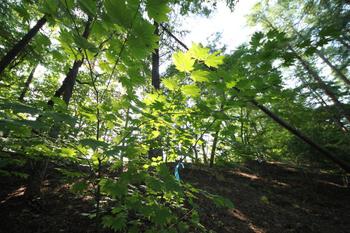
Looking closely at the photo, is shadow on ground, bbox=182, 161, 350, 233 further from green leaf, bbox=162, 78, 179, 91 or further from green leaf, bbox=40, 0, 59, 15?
Answer: green leaf, bbox=40, 0, 59, 15

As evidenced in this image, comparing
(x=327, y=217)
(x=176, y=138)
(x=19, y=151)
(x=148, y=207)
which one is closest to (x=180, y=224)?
(x=148, y=207)

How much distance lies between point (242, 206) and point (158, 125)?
256 inches

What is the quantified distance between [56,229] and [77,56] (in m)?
4.37

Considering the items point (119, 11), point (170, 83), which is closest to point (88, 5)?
point (119, 11)

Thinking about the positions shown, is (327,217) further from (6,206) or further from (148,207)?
(6,206)

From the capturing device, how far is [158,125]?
6.68 ft

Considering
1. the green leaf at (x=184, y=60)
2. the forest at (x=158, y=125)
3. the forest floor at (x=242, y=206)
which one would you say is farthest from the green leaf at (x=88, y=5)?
the forest floor at (x=242, y=206)

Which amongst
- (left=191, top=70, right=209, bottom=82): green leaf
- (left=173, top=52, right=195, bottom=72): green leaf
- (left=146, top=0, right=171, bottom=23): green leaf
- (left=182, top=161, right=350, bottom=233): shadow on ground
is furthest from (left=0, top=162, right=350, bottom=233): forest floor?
(left=146, top=0, right=171, bottom=23): green leaf

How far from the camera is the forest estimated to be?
143cm

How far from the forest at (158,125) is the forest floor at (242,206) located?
0.15 feet

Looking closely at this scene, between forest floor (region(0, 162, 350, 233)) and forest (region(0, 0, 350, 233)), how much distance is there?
0.05 meters

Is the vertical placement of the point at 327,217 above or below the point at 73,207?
below

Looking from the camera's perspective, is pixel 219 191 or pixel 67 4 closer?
pixel 67 4

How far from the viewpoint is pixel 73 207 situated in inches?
214
